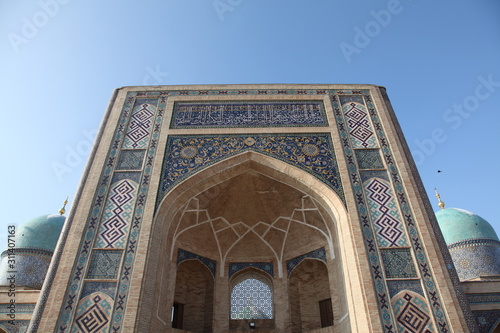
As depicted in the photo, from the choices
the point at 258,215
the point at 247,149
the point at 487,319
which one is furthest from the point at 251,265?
the point at 487,319

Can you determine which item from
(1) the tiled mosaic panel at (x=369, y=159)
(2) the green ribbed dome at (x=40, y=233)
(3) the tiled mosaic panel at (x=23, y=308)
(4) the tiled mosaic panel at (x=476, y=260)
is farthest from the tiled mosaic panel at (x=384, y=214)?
(2) the green ribbed dome at (x=40, y=233)

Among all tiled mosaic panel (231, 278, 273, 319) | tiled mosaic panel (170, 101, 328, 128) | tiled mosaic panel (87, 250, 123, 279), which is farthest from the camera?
tiled mosaic panel (231, 278, 273, 319)

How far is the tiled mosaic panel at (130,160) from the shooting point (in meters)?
5.61

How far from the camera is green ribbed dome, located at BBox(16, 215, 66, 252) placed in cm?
831

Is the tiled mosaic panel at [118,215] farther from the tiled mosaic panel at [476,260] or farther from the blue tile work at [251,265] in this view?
the tiled mosaic panel at [476,260]

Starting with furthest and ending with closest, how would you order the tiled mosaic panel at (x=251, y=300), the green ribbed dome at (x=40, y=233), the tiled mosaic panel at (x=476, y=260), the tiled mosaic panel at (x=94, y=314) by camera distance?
1. the tiled mosaic panel at (x=476, y=260)
2. the green ribbed dome at (x=40, y=233)
3. the tiled mosaic panel at (x=251, y=300)
4. the tiled mosaic panel at (x=94, y=314)

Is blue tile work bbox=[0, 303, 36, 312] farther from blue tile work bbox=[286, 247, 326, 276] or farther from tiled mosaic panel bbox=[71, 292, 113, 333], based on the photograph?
blue tile work bbox=[286, 247, 326, 276]

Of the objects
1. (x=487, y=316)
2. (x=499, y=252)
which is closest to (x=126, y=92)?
(x=487, y=316)

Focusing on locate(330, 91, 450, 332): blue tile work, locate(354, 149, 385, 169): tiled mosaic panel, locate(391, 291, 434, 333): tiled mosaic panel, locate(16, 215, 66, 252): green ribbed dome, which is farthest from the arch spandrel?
locate(16, 215, 66, 252): green ribbed dome

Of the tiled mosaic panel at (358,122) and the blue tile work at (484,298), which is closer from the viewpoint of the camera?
the blue tile work at (484,298)

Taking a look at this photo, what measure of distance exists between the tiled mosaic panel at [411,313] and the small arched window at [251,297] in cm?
284

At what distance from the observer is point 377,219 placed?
504 centimetres

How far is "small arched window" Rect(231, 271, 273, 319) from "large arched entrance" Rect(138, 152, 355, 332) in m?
0.02

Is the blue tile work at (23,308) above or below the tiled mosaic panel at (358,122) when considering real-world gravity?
below
